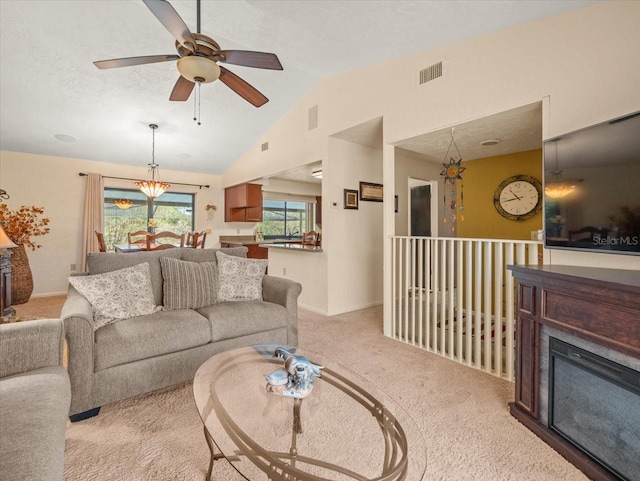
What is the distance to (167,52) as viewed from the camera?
134 inches

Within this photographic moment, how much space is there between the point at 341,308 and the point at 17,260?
4571 millimetres

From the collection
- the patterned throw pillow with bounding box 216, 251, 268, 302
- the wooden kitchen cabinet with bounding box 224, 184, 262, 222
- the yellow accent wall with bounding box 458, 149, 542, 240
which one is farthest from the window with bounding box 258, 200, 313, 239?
the patterned throw pillow with bounding box 216, 251, 268, 302

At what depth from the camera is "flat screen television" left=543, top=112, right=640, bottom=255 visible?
1.58m

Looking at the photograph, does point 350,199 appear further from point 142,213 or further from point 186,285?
point 142,213

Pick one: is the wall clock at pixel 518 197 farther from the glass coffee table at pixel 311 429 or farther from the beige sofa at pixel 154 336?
the glass coffee table at pixel 311 429

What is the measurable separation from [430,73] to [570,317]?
2385 millimetres

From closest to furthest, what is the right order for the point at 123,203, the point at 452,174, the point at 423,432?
the point at 423,432
the point at 452,174
the point at 123,203

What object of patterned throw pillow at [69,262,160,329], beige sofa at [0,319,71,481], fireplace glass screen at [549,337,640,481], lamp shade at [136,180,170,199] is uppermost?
lamp shade at [136,180,170,199]

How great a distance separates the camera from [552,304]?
1.67 meters

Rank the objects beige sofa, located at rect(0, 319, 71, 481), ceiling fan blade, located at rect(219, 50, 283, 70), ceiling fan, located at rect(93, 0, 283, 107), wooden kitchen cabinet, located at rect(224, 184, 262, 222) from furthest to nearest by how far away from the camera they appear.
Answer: wooden kitchen cabinet, located at rect(224, 184, 262, 222)
ceiling fan blade, located at rect(219, 50, 283, 70)
ceiling fan, located at rect(93, 0, 283, 107)
beige sofa, located at rect(0, 319, 71, 481)

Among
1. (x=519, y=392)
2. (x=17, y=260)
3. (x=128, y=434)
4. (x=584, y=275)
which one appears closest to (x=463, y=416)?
(x=519, y=392)

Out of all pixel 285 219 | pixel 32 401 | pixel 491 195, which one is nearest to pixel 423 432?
pixel 32 401

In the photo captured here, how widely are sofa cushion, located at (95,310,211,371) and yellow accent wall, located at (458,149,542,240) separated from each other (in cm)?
416

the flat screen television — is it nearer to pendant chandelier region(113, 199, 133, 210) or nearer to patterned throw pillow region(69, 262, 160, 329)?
patterned throw pillow region(69, 262, 160, 329)
